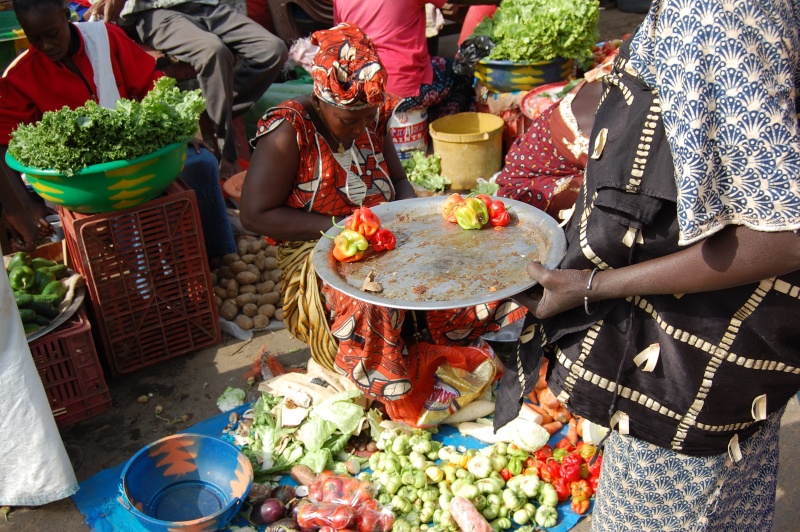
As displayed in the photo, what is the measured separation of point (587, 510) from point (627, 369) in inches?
51.4

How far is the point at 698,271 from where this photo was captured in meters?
1.42

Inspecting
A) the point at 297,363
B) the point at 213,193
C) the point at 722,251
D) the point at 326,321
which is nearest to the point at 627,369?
the point at 722,251

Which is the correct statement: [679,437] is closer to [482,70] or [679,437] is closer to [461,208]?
[461,208]

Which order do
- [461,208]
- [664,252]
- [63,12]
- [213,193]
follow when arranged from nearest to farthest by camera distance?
[664,252]
[461,208]
[63,12]
[213,193]

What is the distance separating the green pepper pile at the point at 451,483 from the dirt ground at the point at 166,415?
224mm

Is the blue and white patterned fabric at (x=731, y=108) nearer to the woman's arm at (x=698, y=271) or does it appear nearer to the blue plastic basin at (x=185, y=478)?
the woman's arm at (x=698, y=271)

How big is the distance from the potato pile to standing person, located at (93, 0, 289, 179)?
1148mm

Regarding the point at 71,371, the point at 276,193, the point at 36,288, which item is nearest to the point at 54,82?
the point at 36,288

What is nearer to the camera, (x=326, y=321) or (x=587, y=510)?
(x=587, y=510)

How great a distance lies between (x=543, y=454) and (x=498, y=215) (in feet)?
3.61

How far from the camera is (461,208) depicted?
262 cm

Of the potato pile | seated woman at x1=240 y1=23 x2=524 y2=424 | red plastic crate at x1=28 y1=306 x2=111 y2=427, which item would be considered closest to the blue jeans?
the potato pile

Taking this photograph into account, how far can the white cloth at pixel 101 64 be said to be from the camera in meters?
4.07

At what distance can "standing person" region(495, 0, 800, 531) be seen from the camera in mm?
1232
